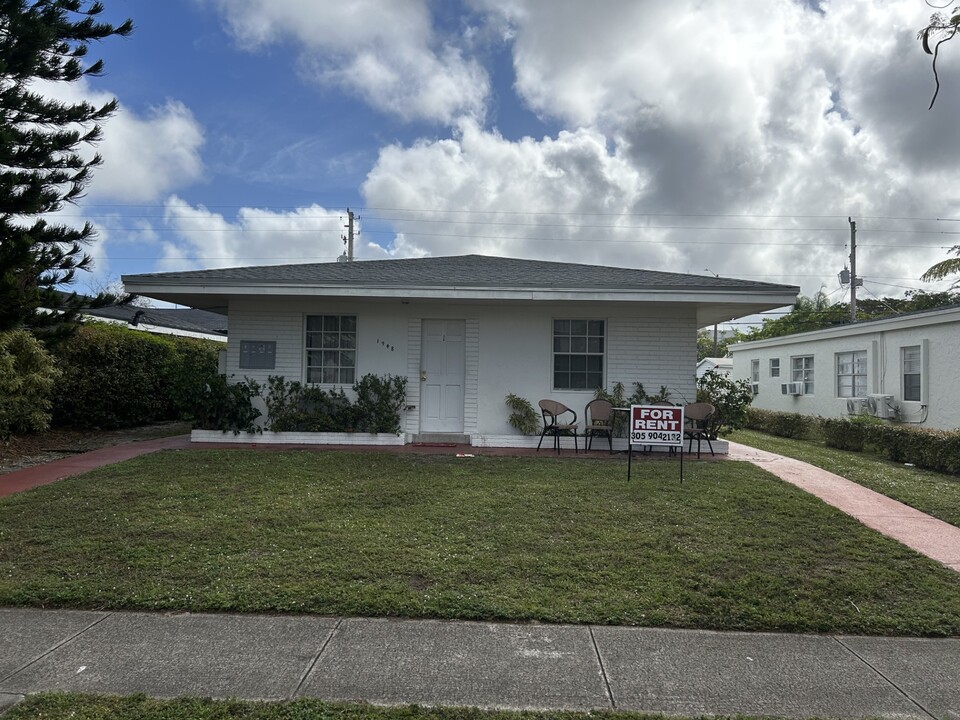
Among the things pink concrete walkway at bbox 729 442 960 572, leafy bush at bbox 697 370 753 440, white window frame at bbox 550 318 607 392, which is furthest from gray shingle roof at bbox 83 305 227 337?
pink concrete walkway at bbox 729 442 960 572

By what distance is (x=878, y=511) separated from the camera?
282 inches

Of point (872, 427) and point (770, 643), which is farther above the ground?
point (872, 427)

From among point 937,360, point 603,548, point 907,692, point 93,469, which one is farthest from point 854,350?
point 93,469

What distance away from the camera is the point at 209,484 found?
7.57 metres

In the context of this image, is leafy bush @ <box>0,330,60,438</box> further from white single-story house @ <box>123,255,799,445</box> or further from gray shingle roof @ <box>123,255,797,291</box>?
white single-story house @ <box>123,255,799,445</box>

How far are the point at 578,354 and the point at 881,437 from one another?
644cm

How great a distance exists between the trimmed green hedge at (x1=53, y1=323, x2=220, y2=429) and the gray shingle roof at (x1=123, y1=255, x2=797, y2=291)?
1.83 m

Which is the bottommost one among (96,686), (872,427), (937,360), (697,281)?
(96,686)

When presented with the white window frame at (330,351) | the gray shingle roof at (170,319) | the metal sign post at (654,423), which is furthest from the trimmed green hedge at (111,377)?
the metal sign post at (654,423)

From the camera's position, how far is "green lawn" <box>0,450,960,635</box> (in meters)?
4.32

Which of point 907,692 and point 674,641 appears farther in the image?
point 674,641

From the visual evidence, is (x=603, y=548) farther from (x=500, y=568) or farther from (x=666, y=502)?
(x=666, y=502)

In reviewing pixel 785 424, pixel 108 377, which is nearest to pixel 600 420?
pixel 785 424

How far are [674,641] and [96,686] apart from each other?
10.8 ft
